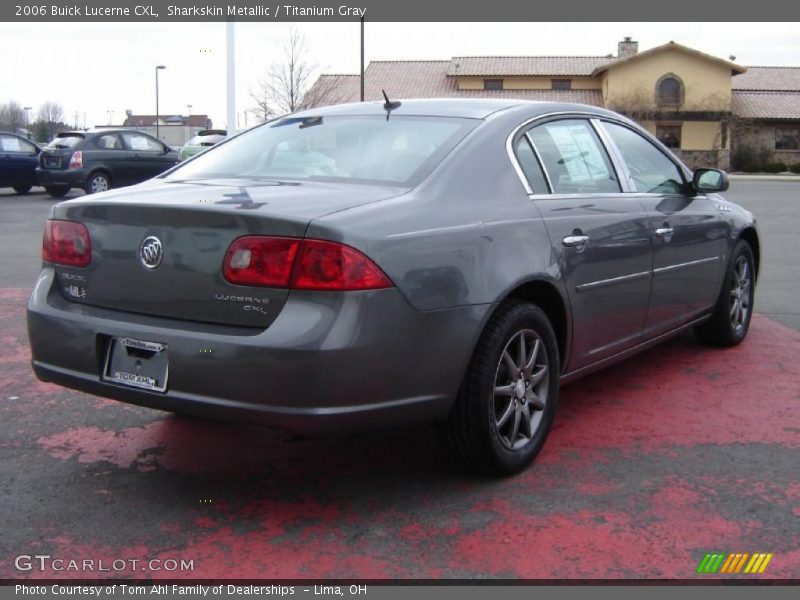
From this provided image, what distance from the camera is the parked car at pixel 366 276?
125 inches

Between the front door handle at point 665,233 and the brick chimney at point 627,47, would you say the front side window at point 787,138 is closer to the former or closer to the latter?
the brick chimney at point 627,47

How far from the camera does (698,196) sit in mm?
5594

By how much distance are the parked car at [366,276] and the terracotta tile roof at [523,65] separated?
50.7 metres

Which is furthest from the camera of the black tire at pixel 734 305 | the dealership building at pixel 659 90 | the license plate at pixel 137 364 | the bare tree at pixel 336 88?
the bare tree at pixel 336 88

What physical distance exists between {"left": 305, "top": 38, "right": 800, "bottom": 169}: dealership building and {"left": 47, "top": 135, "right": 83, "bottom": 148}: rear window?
90.6ft

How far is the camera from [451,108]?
14.3 ft

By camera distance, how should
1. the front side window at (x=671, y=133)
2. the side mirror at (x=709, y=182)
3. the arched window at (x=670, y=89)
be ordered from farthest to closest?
the arched window at (x=670, y=89) < the front side window at (x=671, y=133) < the side mirror at (x=709, y=182)

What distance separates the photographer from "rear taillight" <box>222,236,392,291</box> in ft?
10.3

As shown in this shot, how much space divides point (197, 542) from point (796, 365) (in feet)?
13.2

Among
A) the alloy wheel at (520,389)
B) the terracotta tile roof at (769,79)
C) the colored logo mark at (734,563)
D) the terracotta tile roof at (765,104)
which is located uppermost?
the terracotta tile roof at (769,79)

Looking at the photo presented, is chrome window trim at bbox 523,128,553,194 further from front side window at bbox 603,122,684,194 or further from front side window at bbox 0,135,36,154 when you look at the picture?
front side window at bbox 0,135,36,154

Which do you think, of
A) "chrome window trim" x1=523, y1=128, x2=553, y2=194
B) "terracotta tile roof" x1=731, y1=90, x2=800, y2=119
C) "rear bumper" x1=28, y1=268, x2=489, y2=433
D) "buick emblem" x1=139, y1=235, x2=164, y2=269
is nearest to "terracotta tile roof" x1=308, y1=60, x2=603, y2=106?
"terracotta tile roof" x1=731, y1=90, x2=800, y2=119

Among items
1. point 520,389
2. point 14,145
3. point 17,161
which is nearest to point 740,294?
point 520,389

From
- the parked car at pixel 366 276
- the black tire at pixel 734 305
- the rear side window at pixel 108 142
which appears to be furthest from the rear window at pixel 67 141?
the black tire at pixel 734 305
